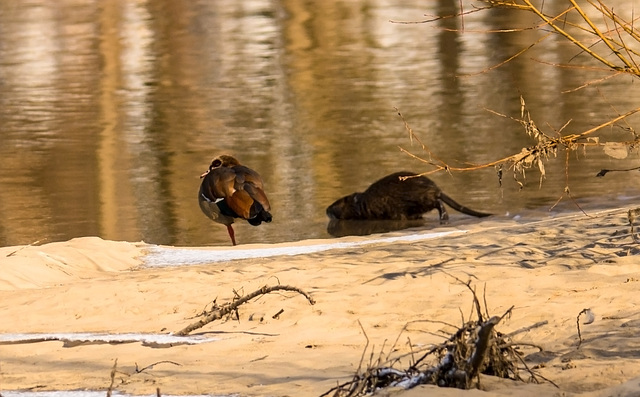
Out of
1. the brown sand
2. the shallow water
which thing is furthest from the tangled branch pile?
the shallow water

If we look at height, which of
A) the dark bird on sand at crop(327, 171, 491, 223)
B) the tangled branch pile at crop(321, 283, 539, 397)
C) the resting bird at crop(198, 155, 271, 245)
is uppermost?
the tangled branch pile at crop(321, 283, 539, 397)

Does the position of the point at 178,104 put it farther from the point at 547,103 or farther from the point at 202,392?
the point at 202,392

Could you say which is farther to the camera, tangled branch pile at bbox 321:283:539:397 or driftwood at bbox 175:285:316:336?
driftwood at bbox 175:285:316:336

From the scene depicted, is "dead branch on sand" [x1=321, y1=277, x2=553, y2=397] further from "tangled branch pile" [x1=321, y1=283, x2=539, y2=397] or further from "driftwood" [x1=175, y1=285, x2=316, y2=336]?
"driftwood" [x1=175, y1=285, x2=316, y2=336]

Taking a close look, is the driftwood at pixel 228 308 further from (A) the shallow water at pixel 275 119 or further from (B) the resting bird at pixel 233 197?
(B) the resting bird at pixel 233 197

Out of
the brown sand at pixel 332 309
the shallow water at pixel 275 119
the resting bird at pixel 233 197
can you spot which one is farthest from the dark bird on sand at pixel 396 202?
the brown sand at pixel 332 309

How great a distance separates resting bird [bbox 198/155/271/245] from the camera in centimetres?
1098

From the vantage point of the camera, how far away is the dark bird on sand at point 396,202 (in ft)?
39.3

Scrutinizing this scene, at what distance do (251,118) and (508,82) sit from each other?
471cm

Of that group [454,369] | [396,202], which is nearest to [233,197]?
[396,202]

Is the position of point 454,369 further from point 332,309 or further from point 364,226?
point 364,226

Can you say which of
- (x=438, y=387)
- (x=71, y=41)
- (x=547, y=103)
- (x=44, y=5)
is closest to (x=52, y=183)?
(x=547, y=103)

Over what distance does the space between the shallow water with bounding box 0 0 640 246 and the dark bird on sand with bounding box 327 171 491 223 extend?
18cm

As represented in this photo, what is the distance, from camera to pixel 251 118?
18.4 m
